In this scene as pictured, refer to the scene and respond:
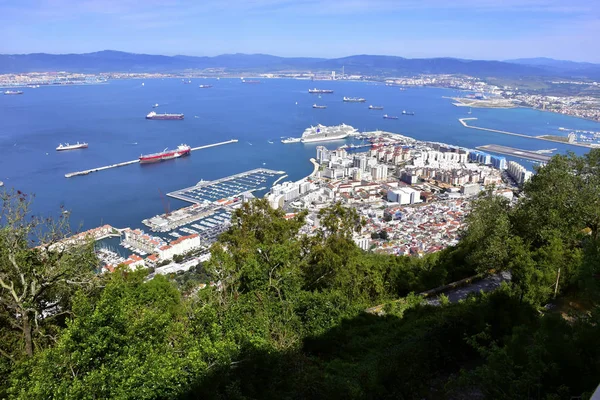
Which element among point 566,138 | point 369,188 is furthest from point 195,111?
point 566,138

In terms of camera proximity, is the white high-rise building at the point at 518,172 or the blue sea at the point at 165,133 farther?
the white high-rise building at the point at 518,172

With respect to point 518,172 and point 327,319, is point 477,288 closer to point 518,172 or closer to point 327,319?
point 327,319

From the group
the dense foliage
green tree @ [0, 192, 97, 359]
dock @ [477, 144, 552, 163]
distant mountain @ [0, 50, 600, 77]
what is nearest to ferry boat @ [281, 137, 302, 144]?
dock @ [477, 144, 552, 163]

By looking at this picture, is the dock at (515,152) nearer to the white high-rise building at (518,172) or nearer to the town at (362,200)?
the town at (362,200)

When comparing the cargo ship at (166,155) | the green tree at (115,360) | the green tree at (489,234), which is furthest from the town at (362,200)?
the green tree at (115,360)

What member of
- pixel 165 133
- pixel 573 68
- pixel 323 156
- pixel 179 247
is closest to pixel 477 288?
pixel 179 247
